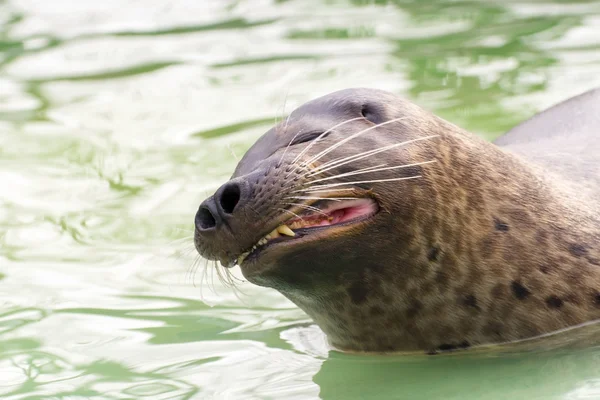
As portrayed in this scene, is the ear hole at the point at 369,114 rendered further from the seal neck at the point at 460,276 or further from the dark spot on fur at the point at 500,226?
the dark spot on fur at the point at 500,226

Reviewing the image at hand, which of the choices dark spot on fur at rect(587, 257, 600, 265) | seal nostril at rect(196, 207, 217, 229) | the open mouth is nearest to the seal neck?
dark spot on fur at rect(587, 257, 600, 265)

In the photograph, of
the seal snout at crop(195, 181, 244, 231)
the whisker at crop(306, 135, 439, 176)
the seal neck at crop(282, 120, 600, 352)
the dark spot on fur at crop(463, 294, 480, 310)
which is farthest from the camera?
the dark spot on fur at crop(463, 294, 480, 310)

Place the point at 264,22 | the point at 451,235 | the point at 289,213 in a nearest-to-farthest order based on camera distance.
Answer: the point at 289,213
the point at 451,235
the point at 264,22

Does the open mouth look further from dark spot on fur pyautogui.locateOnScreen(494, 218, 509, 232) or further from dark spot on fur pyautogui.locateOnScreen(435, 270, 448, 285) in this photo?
dark spot on fur pyautogui.locateOnScreen(494, 218, 509, 232)

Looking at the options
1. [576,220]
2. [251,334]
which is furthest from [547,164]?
[251,334]

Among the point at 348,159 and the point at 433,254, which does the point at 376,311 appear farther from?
the point at 348,159

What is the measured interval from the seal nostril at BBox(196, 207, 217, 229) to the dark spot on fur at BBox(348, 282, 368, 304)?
1.76 ft

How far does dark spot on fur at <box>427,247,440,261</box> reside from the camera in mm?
4238

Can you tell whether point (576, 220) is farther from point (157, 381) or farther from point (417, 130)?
point (157, 381)

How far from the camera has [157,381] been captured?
13.8 ft

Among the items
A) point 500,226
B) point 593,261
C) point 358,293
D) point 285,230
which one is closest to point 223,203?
point 285,230

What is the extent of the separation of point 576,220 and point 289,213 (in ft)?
4.02

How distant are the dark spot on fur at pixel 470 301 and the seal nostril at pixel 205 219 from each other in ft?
3.19

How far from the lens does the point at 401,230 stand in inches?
163
